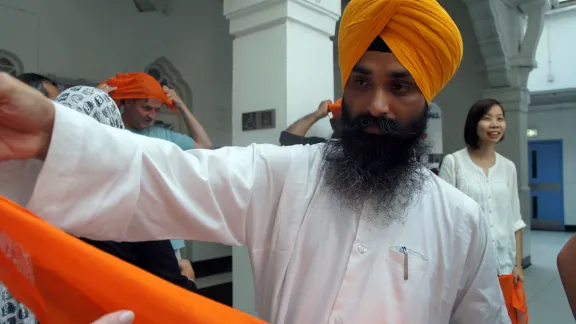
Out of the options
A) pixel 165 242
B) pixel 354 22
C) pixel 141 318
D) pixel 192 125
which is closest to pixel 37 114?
pixel 141 318

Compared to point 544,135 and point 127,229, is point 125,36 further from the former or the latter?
point 544,135

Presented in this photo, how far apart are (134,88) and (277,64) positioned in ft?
3.21

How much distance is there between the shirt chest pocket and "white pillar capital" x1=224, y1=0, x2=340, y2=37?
219cm

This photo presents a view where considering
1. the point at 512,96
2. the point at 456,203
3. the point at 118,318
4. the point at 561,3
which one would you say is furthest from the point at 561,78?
the point at 118,318

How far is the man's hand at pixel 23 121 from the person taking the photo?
2.30 feet

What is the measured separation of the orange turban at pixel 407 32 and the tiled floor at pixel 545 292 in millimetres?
4298

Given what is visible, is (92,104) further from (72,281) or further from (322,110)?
(322,110)

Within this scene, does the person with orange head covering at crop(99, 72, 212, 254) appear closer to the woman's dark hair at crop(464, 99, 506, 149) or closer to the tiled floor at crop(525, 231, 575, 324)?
the woman's dark hair at crop(464, 99, 506, 149)

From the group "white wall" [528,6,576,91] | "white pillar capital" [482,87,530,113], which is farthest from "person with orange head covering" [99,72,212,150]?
"white wall" [528,6,576,91]

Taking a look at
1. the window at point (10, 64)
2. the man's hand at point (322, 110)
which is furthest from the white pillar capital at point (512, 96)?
the window at point (10, 64)

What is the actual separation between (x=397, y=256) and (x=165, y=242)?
2.48 ft

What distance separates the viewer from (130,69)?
534cm

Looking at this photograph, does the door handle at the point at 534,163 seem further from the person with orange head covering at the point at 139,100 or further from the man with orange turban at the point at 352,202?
the man with orange turban at the point at 352,202

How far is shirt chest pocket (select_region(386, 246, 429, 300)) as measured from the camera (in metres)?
1.10
